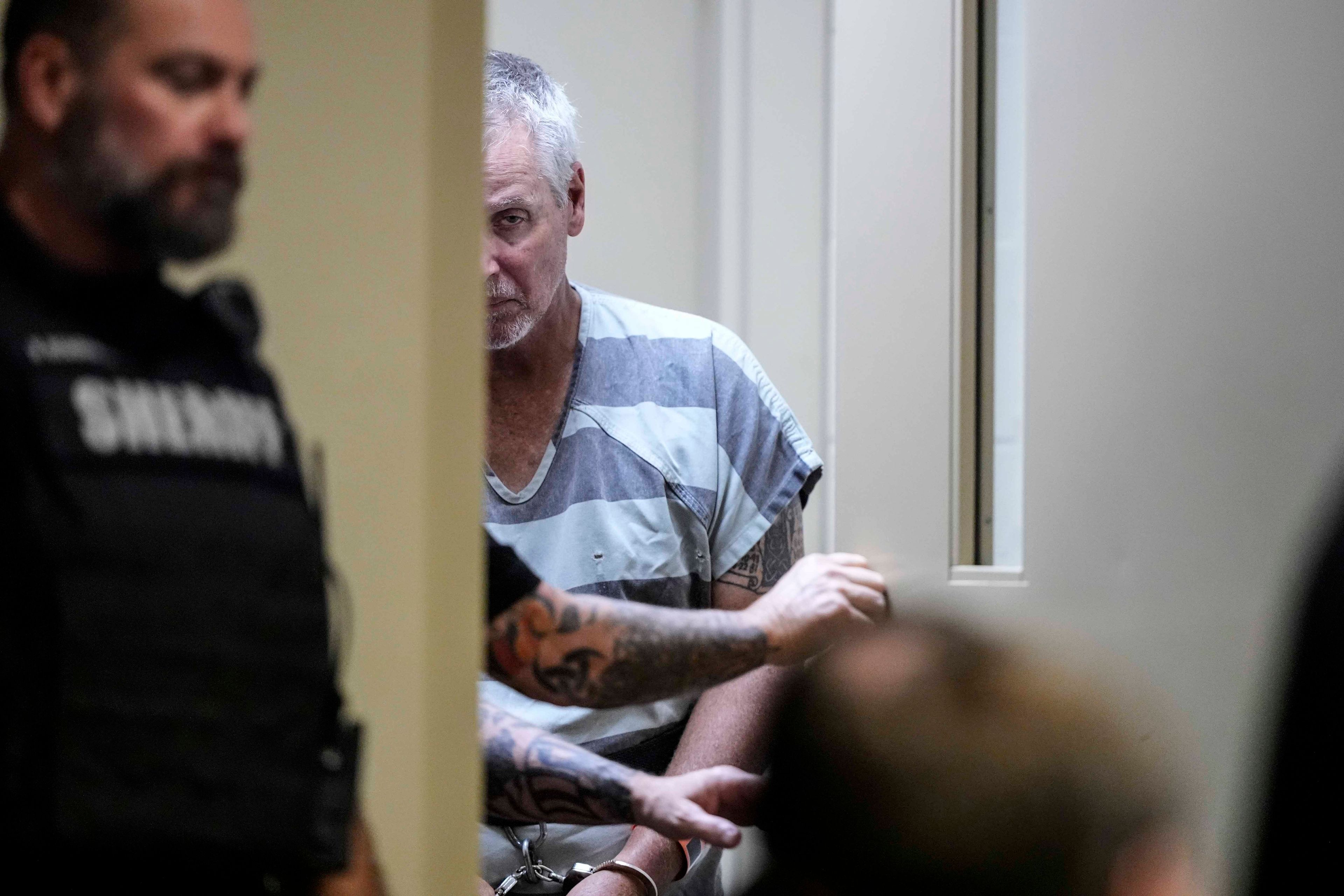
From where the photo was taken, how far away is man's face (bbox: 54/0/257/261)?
57cm

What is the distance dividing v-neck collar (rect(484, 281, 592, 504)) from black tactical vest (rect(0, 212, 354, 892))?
77cm

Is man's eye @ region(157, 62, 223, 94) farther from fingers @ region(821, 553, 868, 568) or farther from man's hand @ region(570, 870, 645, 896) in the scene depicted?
man's hand @ region(570, 870, 645, 896)

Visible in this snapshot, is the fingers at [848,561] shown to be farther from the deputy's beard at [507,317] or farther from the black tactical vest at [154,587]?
the black tactical vest at [154,587]

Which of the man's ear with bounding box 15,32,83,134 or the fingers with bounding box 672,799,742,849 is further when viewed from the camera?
the fingers with bounding box 672,799,742,849

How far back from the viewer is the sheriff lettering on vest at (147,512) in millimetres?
517

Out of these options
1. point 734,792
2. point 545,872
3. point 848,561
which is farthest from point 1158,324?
point 545,872

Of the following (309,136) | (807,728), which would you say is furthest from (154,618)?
(807,728)

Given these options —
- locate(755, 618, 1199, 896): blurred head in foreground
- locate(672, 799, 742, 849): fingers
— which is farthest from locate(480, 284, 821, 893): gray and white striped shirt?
locate(755, 618, 1199, 896): blurred head in foreground

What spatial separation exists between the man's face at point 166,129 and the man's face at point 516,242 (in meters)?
0.80

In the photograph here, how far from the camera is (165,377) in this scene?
0.57 m

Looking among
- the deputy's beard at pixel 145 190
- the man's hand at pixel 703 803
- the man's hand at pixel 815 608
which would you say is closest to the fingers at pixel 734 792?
the man's hand at pixel 703 803

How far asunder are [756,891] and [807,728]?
0.11 meters

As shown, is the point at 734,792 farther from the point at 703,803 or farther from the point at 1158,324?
the point at 1158,324

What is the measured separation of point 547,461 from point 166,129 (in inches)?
33.1
